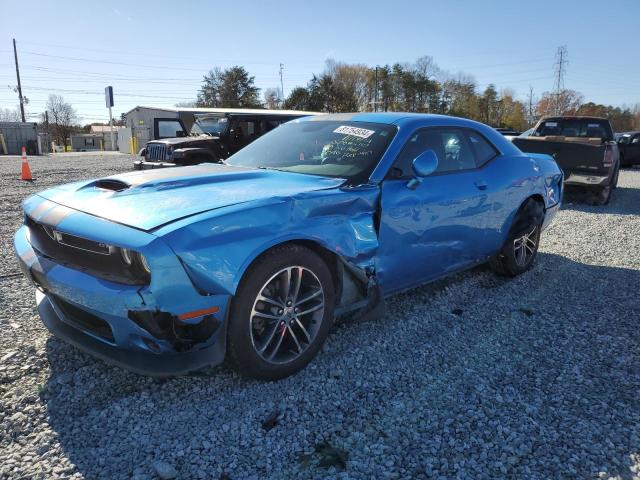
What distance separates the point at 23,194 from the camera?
973 cm

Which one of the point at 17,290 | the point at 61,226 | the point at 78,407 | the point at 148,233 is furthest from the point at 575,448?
the point at 17,290

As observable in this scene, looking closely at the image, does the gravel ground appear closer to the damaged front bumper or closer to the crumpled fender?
the damaged front bumper

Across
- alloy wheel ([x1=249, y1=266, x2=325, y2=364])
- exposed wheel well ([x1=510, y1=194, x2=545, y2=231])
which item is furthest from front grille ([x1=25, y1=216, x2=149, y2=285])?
exposed wheel well ([x1=510, y1=194, x2=545, y2=231])

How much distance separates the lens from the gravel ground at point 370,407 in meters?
2.10

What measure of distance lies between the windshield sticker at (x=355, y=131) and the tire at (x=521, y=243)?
1.84 m

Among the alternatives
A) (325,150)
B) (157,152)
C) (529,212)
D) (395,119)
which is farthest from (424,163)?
(157,152)

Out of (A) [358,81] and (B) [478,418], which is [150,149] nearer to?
(B) [478,418]

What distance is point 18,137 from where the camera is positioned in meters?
31.3

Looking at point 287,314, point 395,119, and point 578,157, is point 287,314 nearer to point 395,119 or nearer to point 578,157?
point 395,119

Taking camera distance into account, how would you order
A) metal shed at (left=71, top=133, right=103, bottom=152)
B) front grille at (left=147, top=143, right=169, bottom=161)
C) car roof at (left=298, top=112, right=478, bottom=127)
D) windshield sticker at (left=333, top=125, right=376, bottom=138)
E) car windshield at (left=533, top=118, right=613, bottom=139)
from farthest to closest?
metal shed at (left=71, top=133, right=103, bottom=152), car windshield at (left=533, top=118, right=613, bottom=139), front grille at (left=147, top=143, right=169, bottom=161), car roof at (left=298, top=112, right=478, bottom=127), windshield sticker at (left=333, top=125, right=376, bottom=138)

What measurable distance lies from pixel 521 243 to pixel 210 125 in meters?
8.90

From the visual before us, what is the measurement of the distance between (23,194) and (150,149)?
2799 millimetres

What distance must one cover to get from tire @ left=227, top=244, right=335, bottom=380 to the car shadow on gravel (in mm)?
146

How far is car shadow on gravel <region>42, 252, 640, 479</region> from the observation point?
6.96 ft
